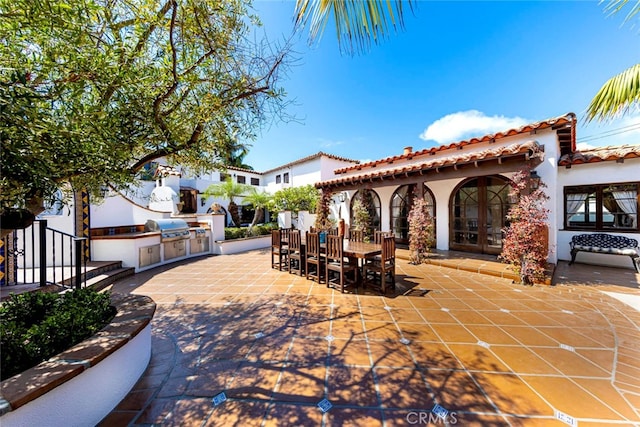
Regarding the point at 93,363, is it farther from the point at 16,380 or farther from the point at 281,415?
the point at 281,415

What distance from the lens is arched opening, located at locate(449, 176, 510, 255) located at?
25.2 ft

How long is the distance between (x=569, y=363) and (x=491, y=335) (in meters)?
0.76

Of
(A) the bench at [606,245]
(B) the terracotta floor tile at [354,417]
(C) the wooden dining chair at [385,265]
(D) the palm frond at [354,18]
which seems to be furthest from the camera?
(A) the bench at [606,245]

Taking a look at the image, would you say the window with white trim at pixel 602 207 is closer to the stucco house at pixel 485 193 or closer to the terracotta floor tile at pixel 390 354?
the stucco house at pixel 485 193

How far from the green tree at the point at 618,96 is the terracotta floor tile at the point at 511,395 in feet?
17.3

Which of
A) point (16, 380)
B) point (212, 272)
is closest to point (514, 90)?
point (212, 272)

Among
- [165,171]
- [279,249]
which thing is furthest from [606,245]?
[165,171]

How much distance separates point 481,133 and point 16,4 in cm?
1047

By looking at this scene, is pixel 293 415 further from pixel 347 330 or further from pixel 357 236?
pixel 357 236

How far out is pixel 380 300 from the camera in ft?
15.1

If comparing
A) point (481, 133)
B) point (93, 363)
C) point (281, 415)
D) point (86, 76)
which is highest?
point (481, 133)

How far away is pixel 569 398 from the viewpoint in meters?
2.18

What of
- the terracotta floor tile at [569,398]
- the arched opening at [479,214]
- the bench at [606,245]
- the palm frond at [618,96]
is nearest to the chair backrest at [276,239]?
the terracotta floor tile at [569,398]

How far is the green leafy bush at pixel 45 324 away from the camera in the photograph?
1.97 m
